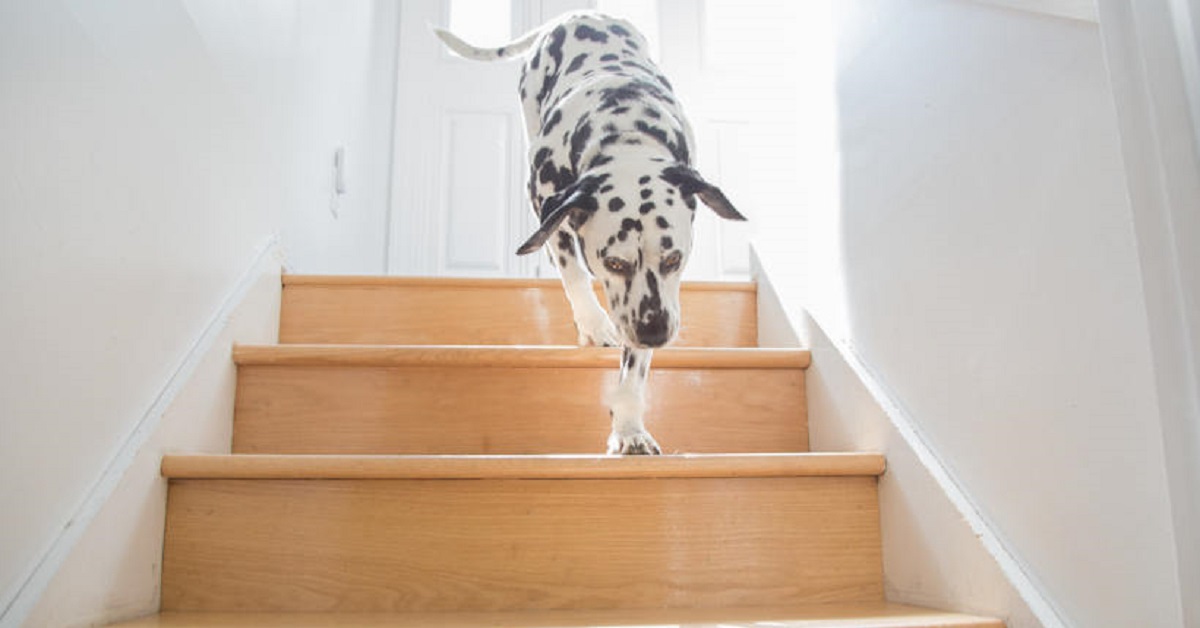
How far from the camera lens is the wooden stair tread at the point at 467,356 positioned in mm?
1745

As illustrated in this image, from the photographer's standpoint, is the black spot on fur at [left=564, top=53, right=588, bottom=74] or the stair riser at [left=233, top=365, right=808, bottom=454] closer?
the stair riser at [left=233, top=365, right=808, bottom=454]

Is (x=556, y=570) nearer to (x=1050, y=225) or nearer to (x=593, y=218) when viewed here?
(x=593, y=218)

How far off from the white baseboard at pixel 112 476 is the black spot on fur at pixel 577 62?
84 cm

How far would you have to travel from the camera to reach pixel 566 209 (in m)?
1.56

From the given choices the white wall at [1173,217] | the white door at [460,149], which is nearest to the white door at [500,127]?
the white door at [460,149]

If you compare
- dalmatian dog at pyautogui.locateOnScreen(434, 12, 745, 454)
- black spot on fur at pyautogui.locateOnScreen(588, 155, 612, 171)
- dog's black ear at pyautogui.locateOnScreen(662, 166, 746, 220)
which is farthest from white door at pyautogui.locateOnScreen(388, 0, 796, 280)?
dog's black ear at pyautogui.locateOnScreen(662, 166, 746, 220)

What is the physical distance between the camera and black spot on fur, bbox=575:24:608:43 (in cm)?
216

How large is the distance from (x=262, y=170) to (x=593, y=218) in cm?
89

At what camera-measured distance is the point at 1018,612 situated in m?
1.17

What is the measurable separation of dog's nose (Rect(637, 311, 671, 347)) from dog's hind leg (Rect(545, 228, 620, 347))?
47cm

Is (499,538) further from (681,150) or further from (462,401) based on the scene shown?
(681,150)

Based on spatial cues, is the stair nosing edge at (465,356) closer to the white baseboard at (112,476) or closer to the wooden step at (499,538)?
the white baseboard at (112,476)

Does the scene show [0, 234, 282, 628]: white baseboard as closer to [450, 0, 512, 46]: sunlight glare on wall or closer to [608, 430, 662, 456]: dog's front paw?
[608, 430, 662, 456]: dog's front paw

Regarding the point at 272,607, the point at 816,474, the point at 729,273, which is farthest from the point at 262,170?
the point at 729,273
